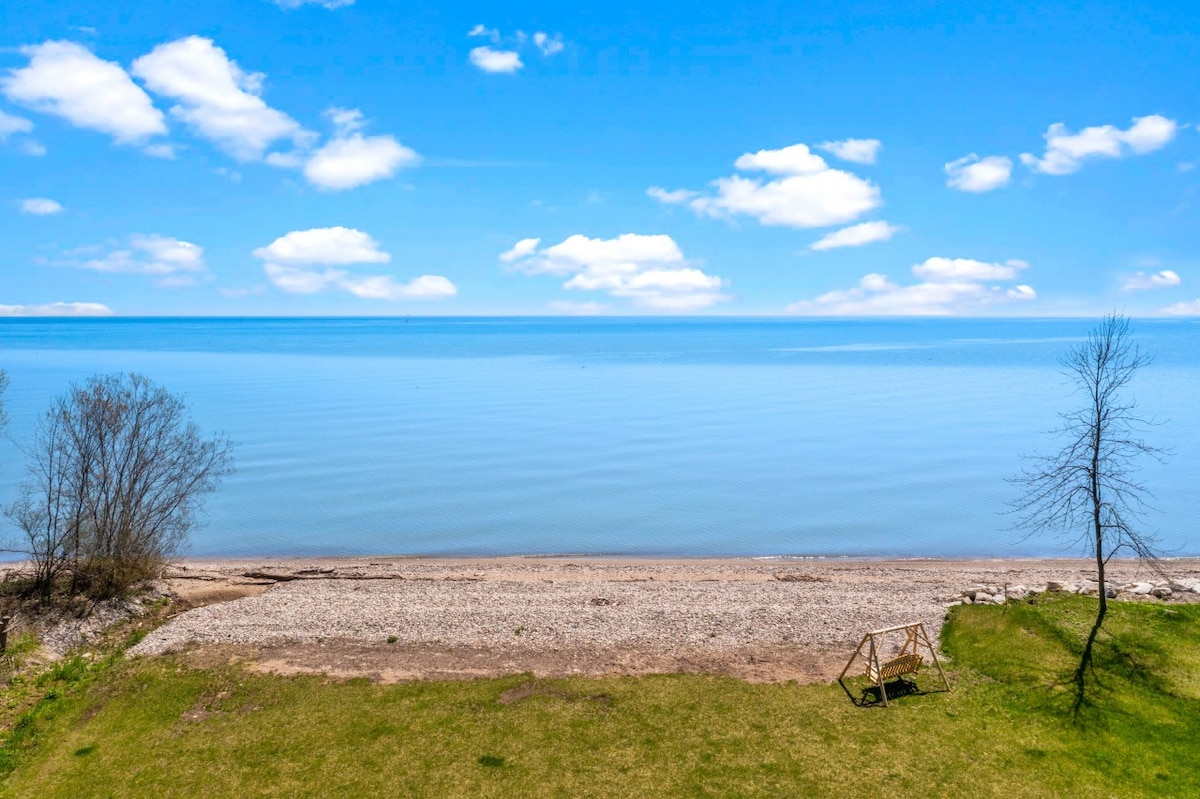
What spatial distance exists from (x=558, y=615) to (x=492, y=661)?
3724 millimetres

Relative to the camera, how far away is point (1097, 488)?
19.7 metres

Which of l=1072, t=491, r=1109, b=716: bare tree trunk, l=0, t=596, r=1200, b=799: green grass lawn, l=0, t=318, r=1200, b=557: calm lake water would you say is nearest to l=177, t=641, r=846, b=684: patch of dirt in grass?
l=0, t=596, r=1200, b=799: green grass lawn

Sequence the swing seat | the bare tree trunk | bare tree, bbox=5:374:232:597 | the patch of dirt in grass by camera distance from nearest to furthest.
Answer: the bare tree trunk < the swing seat < the patch of dirt in grass < bare tree, bbox=5:374:232:597

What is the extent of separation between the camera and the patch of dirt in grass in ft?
66.8

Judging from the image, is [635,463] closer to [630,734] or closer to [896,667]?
[896,667]

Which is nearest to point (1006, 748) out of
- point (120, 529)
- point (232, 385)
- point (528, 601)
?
point (528, 601)

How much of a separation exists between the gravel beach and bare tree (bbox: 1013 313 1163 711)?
3.86 m

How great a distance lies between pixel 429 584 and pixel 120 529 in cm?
1085

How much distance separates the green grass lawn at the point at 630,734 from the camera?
15.5 metres

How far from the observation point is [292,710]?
1859cm

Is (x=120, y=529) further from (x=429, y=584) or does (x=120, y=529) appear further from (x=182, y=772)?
(x=182, y=772)

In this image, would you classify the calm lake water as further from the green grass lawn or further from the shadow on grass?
the shadow on grass

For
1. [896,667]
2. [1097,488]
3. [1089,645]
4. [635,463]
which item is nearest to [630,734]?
[896,667]

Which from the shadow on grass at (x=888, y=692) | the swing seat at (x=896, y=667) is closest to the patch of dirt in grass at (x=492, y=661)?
the shadow on grass at (x=888, y=692)
